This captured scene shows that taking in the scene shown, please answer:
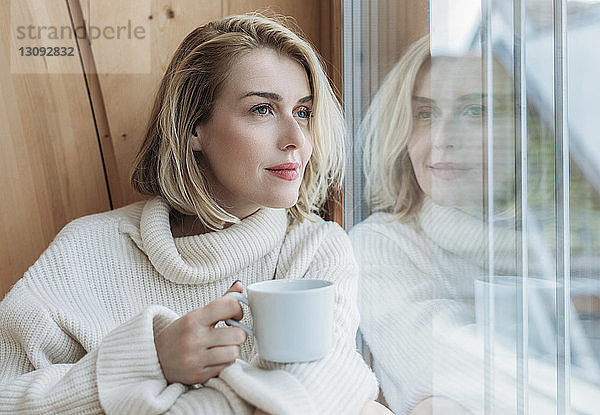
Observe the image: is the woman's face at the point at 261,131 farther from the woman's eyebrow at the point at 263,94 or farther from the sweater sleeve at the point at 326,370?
the sweater sleeve at the point at 326,370

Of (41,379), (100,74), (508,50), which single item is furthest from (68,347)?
(508,50)

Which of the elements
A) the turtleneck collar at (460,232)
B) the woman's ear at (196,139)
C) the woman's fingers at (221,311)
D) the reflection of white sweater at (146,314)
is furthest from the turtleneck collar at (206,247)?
the turtleneck collar at (460,232)

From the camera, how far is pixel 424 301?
0.78 meters

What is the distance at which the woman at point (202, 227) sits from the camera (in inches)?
37.6

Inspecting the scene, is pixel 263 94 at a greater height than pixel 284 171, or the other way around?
pixel 263 94

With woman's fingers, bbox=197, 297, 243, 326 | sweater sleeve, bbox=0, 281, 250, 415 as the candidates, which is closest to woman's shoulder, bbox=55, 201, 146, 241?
sweater sleeve, bbox=0, 281, 250, 415

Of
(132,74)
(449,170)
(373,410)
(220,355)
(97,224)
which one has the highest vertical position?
(132,74)

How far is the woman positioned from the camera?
956 mm

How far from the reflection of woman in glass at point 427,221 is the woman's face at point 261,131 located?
136 millimetres

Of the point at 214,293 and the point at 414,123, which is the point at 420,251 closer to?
the point at 414,123

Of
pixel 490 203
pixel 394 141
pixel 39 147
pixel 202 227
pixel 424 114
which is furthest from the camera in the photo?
pixel 39 147

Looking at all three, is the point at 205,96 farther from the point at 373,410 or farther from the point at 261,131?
the point at 373,410

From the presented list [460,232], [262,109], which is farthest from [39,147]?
[460,232]

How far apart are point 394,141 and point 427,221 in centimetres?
15
